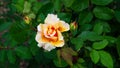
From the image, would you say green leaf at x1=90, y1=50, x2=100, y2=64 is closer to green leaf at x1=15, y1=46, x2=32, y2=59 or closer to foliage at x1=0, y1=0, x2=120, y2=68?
foliage at x1=0, y1=0, x2=120, y2=68

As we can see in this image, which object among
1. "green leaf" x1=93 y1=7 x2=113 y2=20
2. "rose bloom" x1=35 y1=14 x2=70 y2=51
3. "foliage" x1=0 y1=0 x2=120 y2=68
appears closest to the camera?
"rose bloom" x1=35 y1=14 x2=70 y2=51

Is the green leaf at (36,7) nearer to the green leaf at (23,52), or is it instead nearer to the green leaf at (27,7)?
the green leaf at (27,7)

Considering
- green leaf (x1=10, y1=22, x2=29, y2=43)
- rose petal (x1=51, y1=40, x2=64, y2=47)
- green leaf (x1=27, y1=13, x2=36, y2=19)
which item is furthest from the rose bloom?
green leaf (x1=27, y1=13, x2=36, y2=19)

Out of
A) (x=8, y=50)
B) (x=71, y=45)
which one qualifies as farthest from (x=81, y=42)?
(x=8, y=50)

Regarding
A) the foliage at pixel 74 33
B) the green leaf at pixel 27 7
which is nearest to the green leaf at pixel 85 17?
the foliage at pixel 74 33

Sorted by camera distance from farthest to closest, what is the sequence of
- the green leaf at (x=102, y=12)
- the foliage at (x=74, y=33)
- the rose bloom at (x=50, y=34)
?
the green leaf at (x=102, y=12), the foliage at (x=74, y=33), the rose bloom at (x=50, y=34)

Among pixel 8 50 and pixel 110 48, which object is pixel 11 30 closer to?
pixel 8 50

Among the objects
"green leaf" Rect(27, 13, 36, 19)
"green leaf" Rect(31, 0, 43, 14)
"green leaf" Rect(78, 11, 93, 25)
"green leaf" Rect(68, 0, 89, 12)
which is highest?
"green leaf" Rect(31, 0, 43, 14)
